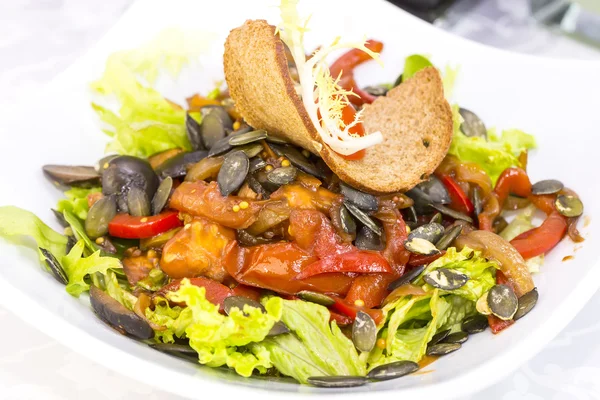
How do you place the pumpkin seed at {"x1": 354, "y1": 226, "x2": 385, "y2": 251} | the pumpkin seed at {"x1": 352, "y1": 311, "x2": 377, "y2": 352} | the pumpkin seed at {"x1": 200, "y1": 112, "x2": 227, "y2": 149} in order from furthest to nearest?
the pumpkin seed at {"x1": 200, "y1": 112, "x2": 227, "y2": 149}
the pumpkin seed at {"x1": 354, "y1": 226, "x2": 385, "y2": 251}
the pumpkin seed at {"x1": 352, "y1": 311, "x2": 377, "y2": 352}

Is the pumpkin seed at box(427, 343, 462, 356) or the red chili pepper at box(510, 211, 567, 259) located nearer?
the pumpkin seed at box(427, 343, 462, 356)

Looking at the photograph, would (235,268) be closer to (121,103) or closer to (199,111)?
(199,111)

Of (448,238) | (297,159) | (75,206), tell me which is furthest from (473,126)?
(75,206)

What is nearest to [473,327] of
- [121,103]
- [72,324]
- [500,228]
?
[500,228]

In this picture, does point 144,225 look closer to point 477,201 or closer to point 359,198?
point 359,198

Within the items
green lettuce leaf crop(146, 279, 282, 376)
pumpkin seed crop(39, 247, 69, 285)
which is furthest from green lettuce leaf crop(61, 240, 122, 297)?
green lettuce leaf crop(146, 279, 282, 376)

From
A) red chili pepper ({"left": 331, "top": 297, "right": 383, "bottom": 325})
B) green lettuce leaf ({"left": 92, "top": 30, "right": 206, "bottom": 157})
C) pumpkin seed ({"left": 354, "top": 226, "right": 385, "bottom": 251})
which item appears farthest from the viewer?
green lettuce leaf ({"left": 92, "top": 30, "right": 206, "bottom": 157})

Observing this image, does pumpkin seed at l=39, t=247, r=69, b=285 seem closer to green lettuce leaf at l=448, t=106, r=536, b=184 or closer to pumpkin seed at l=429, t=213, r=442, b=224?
pumpkin seed at l=429, t=213, r=442, b=224

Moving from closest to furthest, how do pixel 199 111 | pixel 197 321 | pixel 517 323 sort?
pixel 197 321, pixel 517 323, pixel 199 111
